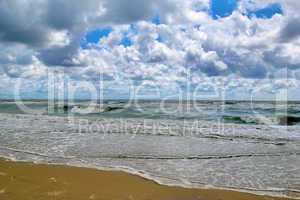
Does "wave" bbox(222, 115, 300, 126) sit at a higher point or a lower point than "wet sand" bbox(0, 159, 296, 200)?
higher

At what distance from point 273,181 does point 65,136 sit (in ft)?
29.2

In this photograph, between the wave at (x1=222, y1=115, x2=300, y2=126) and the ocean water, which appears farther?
the wave at (x1=222, y1=115, x2=300, y2=126)

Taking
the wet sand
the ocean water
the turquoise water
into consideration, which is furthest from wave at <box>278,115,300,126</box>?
the wet sand

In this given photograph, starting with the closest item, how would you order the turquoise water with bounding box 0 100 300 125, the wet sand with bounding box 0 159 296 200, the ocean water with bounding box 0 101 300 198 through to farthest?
the wet sand with bounding box 0 159 296 200, the ocean water with bounding box 0 101 300 198, the turquoise water with bounding box 0 100 300 125

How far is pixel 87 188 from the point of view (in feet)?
19.5

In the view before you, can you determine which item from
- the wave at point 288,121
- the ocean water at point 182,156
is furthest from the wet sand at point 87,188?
the wave at point 288,121

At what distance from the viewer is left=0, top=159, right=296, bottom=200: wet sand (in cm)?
541

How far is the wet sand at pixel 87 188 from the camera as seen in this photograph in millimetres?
5406

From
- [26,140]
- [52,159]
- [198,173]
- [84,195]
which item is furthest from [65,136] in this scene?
[84,195]

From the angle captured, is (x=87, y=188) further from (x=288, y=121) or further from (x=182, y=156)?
(x=288, y=121)

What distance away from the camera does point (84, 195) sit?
5.45m

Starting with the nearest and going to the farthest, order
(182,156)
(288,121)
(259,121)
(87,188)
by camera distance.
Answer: (87,188) → (182,156) → (259,121) → (288,121)

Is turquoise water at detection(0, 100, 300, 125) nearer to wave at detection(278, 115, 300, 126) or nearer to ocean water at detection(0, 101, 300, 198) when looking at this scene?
wave at detection(278, 115, 300, 126)

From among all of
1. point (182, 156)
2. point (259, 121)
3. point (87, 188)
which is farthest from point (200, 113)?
point (87, 188)
